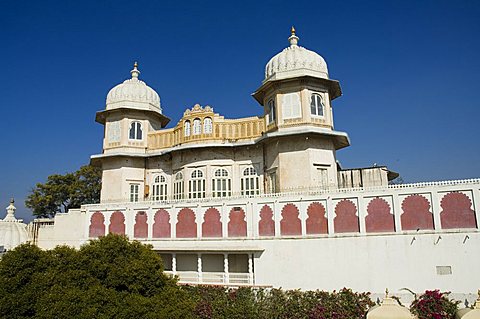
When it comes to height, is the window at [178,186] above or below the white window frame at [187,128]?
below

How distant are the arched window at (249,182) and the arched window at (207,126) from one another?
359 centimetres

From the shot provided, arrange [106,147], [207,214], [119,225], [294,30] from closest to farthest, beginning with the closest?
[207,214] → [119,225] → [294,30] → [106,147]

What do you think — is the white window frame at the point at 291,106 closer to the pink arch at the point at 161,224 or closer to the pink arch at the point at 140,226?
the pink arch at the point at 161,224

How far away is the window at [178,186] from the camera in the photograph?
26362 millimetres

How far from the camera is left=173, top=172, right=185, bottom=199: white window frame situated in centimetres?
2630

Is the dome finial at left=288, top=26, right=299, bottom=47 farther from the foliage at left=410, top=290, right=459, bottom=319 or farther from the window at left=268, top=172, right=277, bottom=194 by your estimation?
the foliage at left=410, top=290, right=459, bottom=319

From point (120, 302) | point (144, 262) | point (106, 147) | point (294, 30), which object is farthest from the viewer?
point (106, 147)

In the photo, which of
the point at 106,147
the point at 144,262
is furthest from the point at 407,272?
the point at 106,147

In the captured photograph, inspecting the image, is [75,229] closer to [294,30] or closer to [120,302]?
[120,302]

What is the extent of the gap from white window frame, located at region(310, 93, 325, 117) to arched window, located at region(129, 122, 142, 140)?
42.1ft

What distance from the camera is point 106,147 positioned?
28125 millimetres

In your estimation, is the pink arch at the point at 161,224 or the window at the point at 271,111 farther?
the window at the point at 271,111

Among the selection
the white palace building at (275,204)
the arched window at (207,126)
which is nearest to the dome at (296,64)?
the white palace building at (275,204)

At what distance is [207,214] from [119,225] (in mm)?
5941
